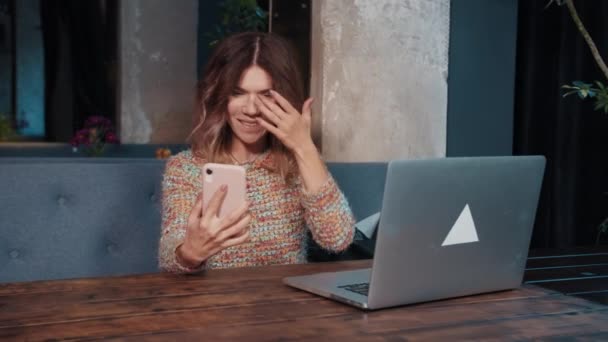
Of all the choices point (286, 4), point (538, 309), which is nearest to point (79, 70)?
point (286, 4)

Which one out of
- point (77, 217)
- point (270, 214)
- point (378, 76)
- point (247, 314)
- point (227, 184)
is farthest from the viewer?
point (378, 76)

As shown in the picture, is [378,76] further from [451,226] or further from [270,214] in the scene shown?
[451,226]

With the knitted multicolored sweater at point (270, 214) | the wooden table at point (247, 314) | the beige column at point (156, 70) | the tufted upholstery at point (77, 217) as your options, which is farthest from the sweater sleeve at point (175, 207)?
the beige column at point (156, 70)

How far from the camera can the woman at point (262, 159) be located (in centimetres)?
178

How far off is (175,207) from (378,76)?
1.47 metres

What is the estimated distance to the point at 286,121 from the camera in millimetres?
1731

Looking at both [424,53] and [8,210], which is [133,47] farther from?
[8,210]

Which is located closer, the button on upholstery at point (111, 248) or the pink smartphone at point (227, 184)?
the pink smartphone at point (227, 184)

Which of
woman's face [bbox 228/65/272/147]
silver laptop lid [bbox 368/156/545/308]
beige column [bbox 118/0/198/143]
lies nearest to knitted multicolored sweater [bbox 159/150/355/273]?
woman's face [bbox 228/65/272/147]

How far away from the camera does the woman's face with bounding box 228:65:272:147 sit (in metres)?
1.89

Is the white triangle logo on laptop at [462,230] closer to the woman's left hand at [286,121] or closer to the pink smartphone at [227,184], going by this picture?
the pink smartphone at [227,184]

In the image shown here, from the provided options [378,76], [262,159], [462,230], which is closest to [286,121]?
[262,159]

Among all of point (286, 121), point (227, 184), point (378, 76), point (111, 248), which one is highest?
point (378, 76)

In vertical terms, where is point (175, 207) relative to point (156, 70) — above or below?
below
